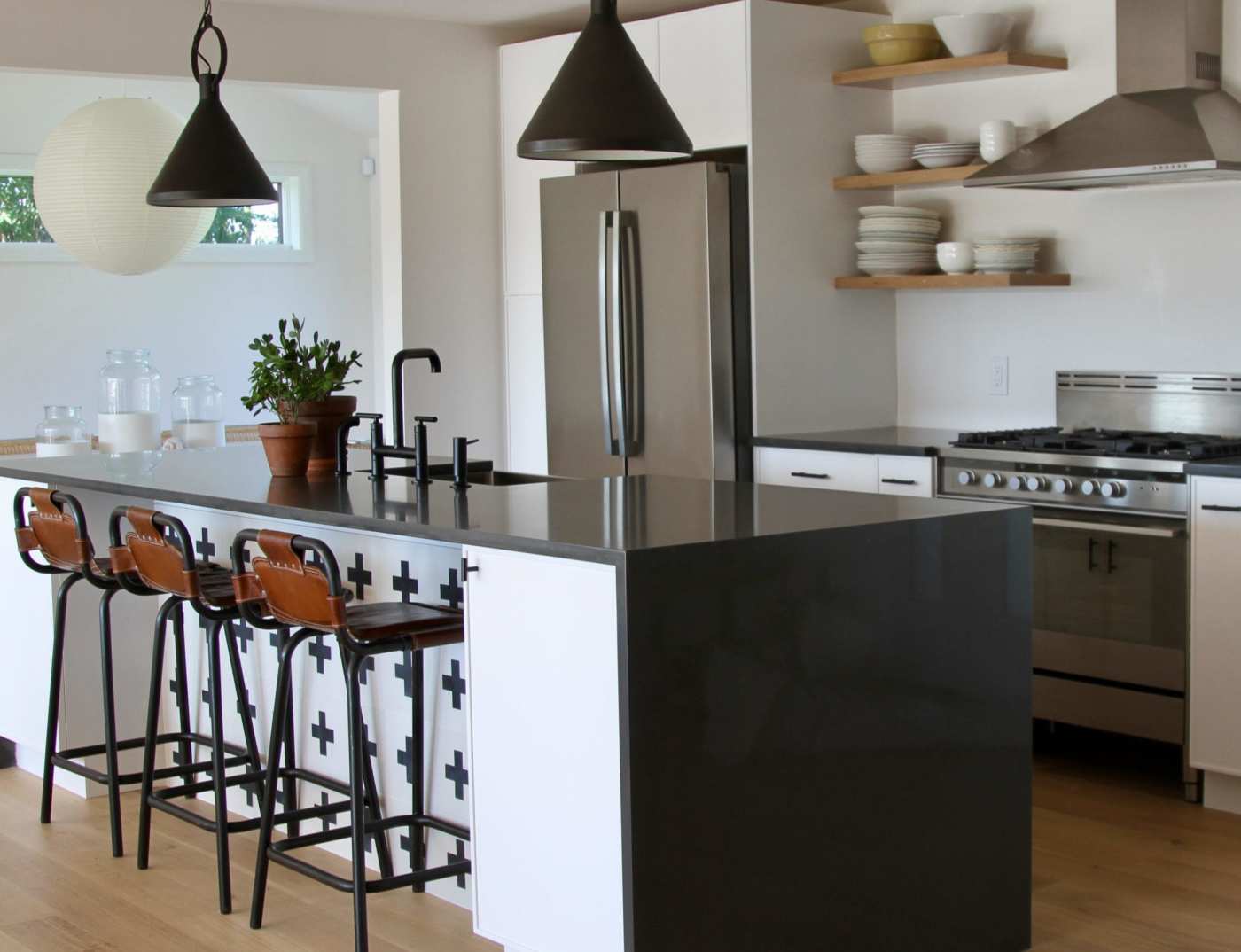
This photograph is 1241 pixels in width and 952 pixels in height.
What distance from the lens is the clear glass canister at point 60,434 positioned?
5.76 m

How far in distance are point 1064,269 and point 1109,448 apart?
975mm

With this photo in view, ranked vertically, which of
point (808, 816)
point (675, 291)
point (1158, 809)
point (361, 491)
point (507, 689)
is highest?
point (675, 291)

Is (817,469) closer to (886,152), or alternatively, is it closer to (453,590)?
(886,152)


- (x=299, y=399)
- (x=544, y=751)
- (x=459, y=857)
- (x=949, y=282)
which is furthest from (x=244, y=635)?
(x=949, y=282)

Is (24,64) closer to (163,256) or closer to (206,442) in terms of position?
(163,256)

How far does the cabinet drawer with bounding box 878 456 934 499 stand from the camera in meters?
4.96

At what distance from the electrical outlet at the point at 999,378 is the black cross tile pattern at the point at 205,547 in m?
2.73

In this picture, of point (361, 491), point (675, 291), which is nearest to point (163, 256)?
point (675, 291)

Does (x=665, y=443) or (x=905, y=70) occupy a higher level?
(x=905, y=70)

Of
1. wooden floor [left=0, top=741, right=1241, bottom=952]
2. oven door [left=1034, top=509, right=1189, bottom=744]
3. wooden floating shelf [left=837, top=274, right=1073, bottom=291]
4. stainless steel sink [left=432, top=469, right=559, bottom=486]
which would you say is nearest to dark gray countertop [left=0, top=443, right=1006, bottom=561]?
stainless steel sink [left=432, top=469, right=559, bottom=486]

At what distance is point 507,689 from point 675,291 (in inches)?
109

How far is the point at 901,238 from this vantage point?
18.2 ft

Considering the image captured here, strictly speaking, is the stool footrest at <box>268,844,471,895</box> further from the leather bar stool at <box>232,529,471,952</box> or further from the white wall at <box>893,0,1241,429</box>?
the white wall at <box>893,0,1241,429</box>

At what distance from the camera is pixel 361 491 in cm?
390
